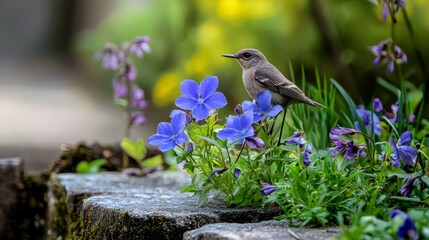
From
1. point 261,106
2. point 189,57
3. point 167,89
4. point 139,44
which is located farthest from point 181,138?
point 189,57

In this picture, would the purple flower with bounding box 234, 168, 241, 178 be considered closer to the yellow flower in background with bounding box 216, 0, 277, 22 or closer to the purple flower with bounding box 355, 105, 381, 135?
the purple flower with bounding box 355, 105, 381, 135

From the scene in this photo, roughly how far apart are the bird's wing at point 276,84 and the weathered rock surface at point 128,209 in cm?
40

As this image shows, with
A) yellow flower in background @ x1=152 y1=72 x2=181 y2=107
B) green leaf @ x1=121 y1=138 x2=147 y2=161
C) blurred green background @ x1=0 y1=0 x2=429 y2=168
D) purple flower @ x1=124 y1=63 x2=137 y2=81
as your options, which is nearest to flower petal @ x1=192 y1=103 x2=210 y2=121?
green leaf @ x1=121 y1=138 x2=147 y2=161

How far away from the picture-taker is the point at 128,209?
8.54ft

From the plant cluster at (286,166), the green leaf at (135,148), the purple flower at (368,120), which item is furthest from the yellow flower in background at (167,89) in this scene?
the plant cluster at (286,166)

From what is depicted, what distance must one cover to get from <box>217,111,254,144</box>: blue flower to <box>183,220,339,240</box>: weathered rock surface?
289 mm

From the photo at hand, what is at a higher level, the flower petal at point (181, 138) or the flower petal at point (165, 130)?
the flower petal at point (165, 130)

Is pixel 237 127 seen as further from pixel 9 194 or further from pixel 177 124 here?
pixel 9 194

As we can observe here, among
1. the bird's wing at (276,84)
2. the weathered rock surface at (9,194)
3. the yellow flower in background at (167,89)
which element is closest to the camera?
the bird's wing at (276,84)

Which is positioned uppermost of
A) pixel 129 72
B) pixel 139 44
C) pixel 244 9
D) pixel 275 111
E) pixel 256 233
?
pixel 244 9

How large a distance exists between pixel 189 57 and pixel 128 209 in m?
5.57

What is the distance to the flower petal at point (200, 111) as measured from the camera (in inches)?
100

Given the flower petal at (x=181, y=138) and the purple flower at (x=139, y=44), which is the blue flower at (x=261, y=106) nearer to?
the flower petal at (x=181, y=138)

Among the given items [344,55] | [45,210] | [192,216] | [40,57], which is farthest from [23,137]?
[40,57]
